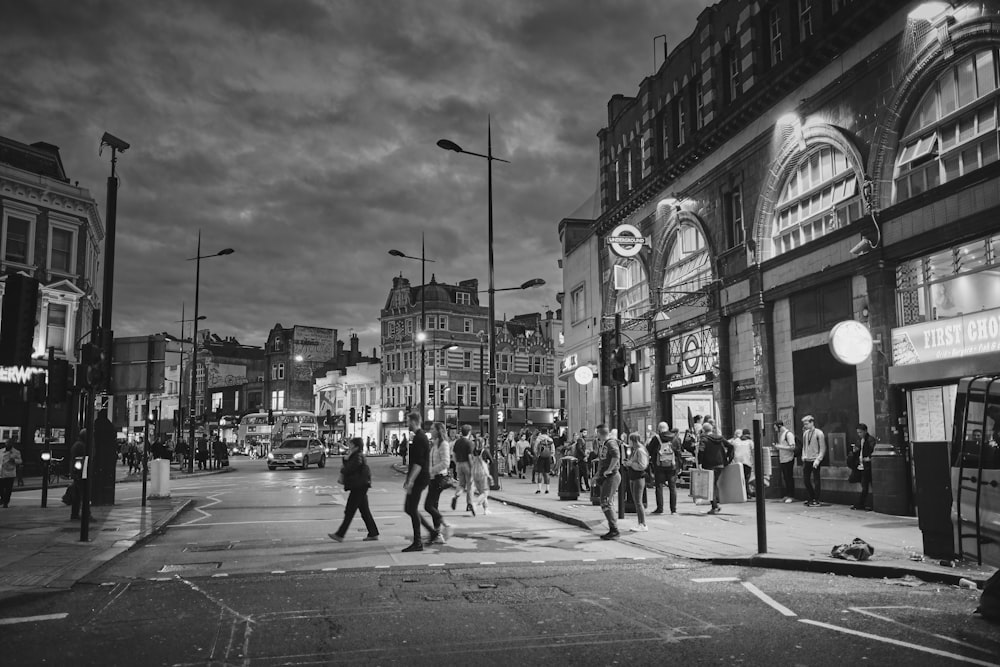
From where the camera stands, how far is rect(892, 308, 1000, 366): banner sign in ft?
45.2

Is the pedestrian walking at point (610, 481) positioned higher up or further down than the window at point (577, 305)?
further down

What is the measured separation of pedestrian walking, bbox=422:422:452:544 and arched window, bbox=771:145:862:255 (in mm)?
10503

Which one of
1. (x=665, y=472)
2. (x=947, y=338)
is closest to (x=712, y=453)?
(x=665, y=472)

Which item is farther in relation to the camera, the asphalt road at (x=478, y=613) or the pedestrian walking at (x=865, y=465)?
the pedestrian walking at (x=865, y=465)

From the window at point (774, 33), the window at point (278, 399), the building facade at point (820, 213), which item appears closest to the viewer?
the building facade at point (820, 213)

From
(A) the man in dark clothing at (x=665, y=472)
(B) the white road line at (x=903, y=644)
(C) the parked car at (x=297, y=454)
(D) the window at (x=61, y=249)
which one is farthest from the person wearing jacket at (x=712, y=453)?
(D) the window at (x=61, y=249)

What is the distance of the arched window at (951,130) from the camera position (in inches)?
578

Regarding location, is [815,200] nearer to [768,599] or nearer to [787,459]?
[787,459]

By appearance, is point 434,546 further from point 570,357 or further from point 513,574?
point 570,357

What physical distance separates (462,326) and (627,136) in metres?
54.9

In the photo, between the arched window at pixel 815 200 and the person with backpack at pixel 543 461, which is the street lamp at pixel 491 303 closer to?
the person with backpack at pixel 543 461

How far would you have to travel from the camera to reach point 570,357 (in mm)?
38469

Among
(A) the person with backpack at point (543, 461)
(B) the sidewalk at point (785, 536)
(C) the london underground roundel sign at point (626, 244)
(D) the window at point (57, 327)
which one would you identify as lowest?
(B) the sidewalk at point (785, 536)

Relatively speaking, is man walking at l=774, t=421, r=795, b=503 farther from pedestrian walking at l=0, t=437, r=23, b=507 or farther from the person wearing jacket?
pedestrian walking at l=0, t=437, r=23, b=507
